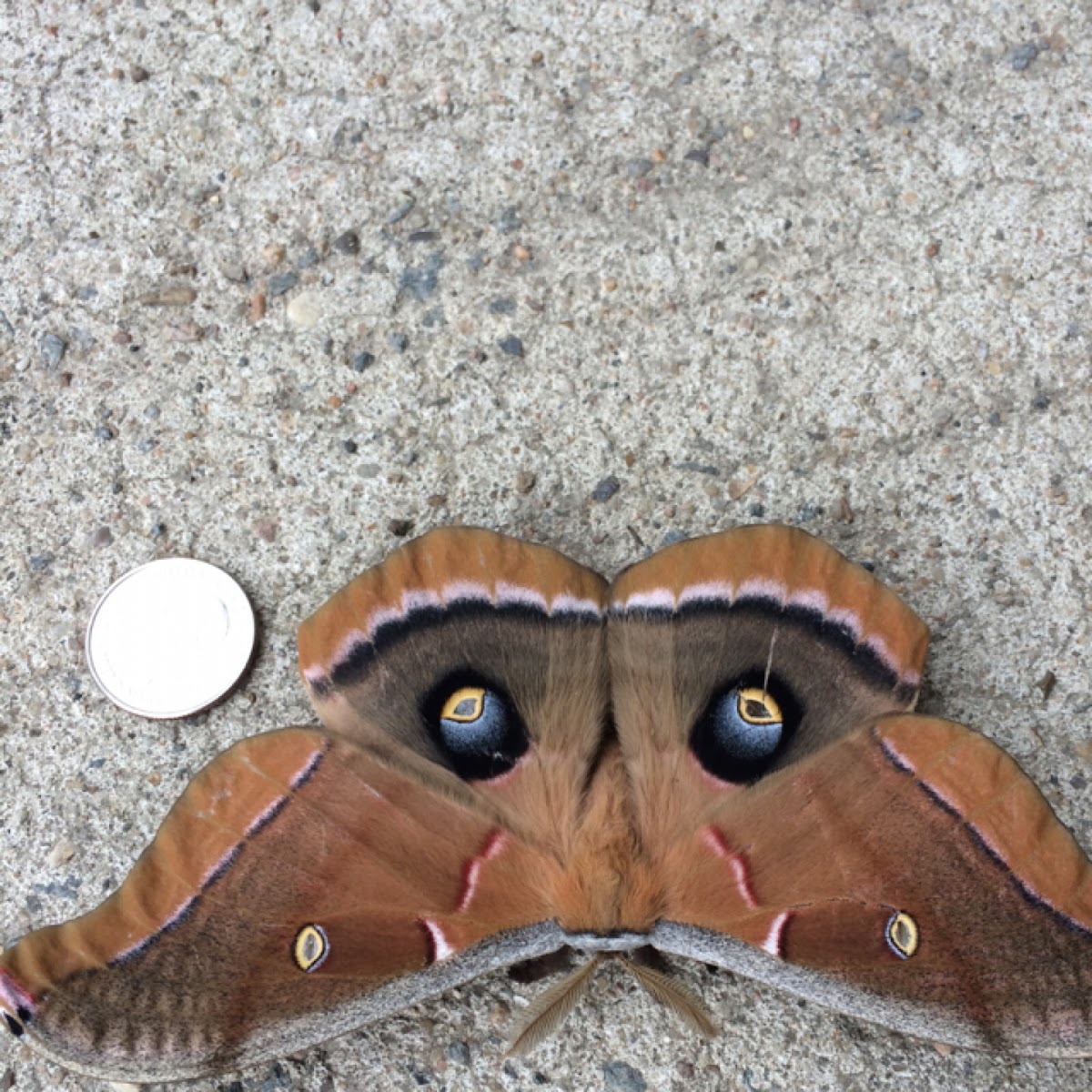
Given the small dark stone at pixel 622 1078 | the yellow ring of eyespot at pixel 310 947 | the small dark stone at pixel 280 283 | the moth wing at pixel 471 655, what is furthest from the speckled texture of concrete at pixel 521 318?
the small dark stone at pixel 622 1078

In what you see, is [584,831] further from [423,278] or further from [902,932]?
[423,278]

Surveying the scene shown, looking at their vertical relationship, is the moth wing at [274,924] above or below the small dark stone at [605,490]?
below

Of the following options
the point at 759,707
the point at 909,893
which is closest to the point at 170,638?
the point at 759,707

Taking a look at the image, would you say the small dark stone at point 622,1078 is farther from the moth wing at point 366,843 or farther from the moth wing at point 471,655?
the moth wing at point 471,655

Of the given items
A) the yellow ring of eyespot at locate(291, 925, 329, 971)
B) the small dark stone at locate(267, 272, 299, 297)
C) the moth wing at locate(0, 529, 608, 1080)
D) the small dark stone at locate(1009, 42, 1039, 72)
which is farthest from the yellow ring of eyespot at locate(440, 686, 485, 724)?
the small dark stone at locate(1009, 42, 1039, 72)

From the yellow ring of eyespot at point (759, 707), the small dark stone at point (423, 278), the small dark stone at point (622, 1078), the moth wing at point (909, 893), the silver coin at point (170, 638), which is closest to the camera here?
the moth wing at point (909, 893)

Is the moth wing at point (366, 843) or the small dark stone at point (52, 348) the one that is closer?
the moth wing at point (366, 843)
